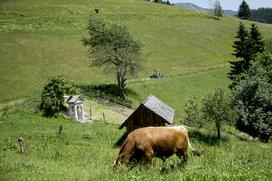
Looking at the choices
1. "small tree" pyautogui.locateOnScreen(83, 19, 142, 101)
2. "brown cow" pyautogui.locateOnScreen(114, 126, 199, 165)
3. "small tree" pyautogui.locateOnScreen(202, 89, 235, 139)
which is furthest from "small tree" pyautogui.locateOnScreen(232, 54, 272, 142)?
"brown cow" pyautogui.locateOnScreen(114, 126, 199, 165)

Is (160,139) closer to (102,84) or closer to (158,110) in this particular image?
(158,110)

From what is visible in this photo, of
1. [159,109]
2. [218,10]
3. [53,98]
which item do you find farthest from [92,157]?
[218,10]

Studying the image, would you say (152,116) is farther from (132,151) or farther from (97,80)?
(97,80)

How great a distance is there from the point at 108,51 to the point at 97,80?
1046 cm

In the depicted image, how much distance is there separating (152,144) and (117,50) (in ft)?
139

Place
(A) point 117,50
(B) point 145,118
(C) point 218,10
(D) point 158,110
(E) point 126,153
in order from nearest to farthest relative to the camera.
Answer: (E) point 126,153 → (B) point 145,118 → (D) point 158,110 → (A) point 117,50 → (C) point 218,10

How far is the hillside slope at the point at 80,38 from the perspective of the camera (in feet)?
230

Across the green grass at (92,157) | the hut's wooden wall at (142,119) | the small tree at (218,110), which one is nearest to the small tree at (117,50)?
the small tree at (218,110)

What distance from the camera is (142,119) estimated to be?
40.4 m

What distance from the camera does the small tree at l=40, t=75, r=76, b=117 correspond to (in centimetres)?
4562

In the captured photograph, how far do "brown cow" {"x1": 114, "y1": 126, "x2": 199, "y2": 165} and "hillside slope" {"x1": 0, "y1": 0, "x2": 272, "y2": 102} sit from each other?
40752 millimetres

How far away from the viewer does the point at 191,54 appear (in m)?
97.1

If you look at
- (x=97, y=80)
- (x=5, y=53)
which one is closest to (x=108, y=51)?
(x=97, y=80)

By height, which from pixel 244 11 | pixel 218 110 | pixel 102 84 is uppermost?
pixel 244 11
